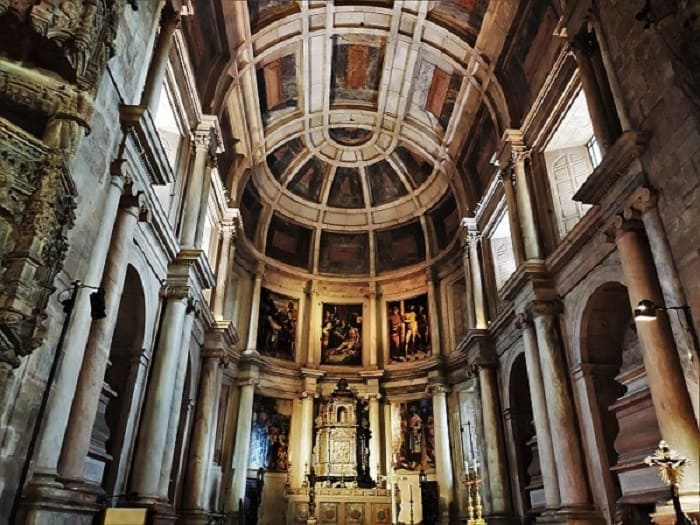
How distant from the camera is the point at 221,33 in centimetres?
1513

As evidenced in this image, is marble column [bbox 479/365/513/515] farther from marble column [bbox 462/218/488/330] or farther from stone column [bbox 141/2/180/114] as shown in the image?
stone column [bbox 141/2/180/114]

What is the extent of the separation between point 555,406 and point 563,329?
1811 millimetres

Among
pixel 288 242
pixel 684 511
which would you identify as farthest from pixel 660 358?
pixel 288 242

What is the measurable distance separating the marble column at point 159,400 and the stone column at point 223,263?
4.09 m

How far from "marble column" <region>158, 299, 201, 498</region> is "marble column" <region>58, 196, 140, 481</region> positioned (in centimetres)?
332

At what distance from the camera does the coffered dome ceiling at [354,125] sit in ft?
55.3

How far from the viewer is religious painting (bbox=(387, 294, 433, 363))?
21.5 m

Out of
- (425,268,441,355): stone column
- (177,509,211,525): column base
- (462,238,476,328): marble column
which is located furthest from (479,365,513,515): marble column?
(177,509,211,525): column base

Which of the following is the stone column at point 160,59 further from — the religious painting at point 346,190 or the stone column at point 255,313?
the religious painting at point 346,190

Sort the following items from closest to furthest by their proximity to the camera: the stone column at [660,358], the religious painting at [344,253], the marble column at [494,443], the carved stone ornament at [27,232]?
the carved stone ornament at [27,232]
the stone column at [660,358]
the marble column at [494,443]
the religious painting at [344,253]

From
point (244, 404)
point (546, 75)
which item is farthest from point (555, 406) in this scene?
point (244, 404)

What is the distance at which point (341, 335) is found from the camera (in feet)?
74.2

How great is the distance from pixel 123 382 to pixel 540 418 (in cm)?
936

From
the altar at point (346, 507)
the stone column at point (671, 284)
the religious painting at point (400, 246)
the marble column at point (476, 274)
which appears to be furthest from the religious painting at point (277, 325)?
the stone column at point (671, 284)
